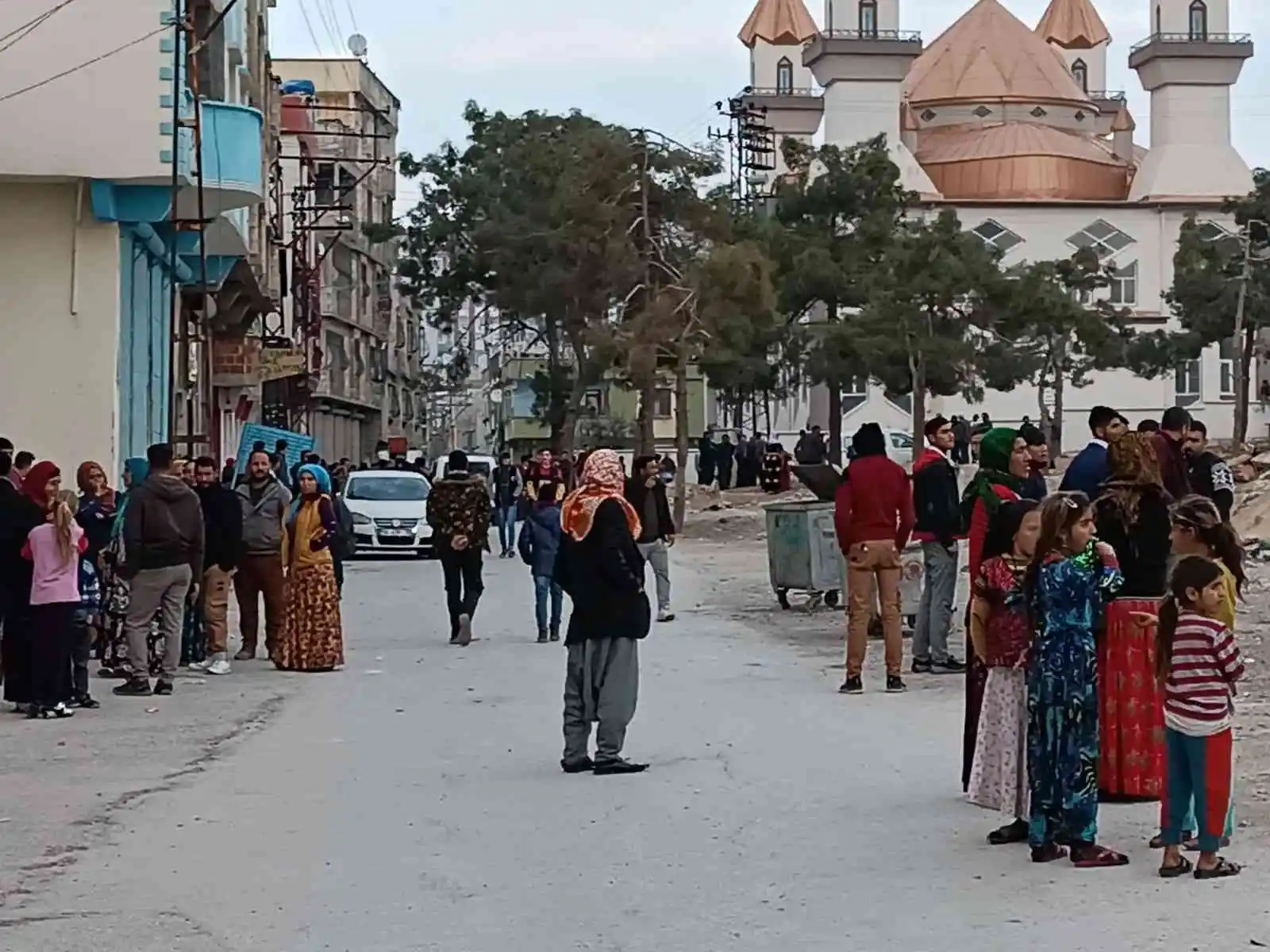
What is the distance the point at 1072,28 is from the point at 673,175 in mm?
72616

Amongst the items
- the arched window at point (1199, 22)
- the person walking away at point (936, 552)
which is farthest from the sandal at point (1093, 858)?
the arched window at point (1199, 22)

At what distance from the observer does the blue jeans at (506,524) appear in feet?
121

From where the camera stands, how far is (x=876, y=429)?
15.7 m

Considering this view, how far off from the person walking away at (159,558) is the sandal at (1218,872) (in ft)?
29.0

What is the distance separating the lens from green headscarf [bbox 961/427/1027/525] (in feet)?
42.1

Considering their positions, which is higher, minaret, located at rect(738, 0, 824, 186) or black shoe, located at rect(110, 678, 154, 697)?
minaret, located at rect(738, 0, 824, 186)

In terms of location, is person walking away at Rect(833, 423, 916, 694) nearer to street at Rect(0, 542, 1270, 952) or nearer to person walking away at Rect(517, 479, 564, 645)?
street at Rect(0, 542, 1270, 952)

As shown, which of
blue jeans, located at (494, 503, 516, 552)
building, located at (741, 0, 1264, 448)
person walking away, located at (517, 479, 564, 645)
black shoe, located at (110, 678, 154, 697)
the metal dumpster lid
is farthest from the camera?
building, located at (741, 0, 1264, 448)

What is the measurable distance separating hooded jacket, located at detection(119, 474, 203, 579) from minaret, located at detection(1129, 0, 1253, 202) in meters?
78.5

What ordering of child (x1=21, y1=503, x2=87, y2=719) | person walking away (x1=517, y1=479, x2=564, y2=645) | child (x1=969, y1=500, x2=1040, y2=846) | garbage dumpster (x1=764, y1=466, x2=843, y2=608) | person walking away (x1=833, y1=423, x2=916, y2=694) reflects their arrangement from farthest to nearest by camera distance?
garbage dumpster (x1=764, y1=466, x2=843, y2=608), person walking away (x1=517, y1=479, x2=564, y2=645), person walking away (x1=833, y1=423, x2=916, y2=694), child (x1=21, y1=503, x2=87, y2=719), child (x1=969, y1=500, x2=1040, y2=846)

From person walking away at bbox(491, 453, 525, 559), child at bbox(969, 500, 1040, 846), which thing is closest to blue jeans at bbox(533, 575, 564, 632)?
child at bbox(969, 500, 1040, 846)

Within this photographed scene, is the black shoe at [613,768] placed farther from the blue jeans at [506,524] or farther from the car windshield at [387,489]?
the blue jeans at [506,524]

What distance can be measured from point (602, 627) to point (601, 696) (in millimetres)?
361

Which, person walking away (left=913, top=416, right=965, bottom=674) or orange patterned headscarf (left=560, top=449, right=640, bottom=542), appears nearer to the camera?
orange patterned headscarf (left=560, top=449, right=640, bottom=542)
